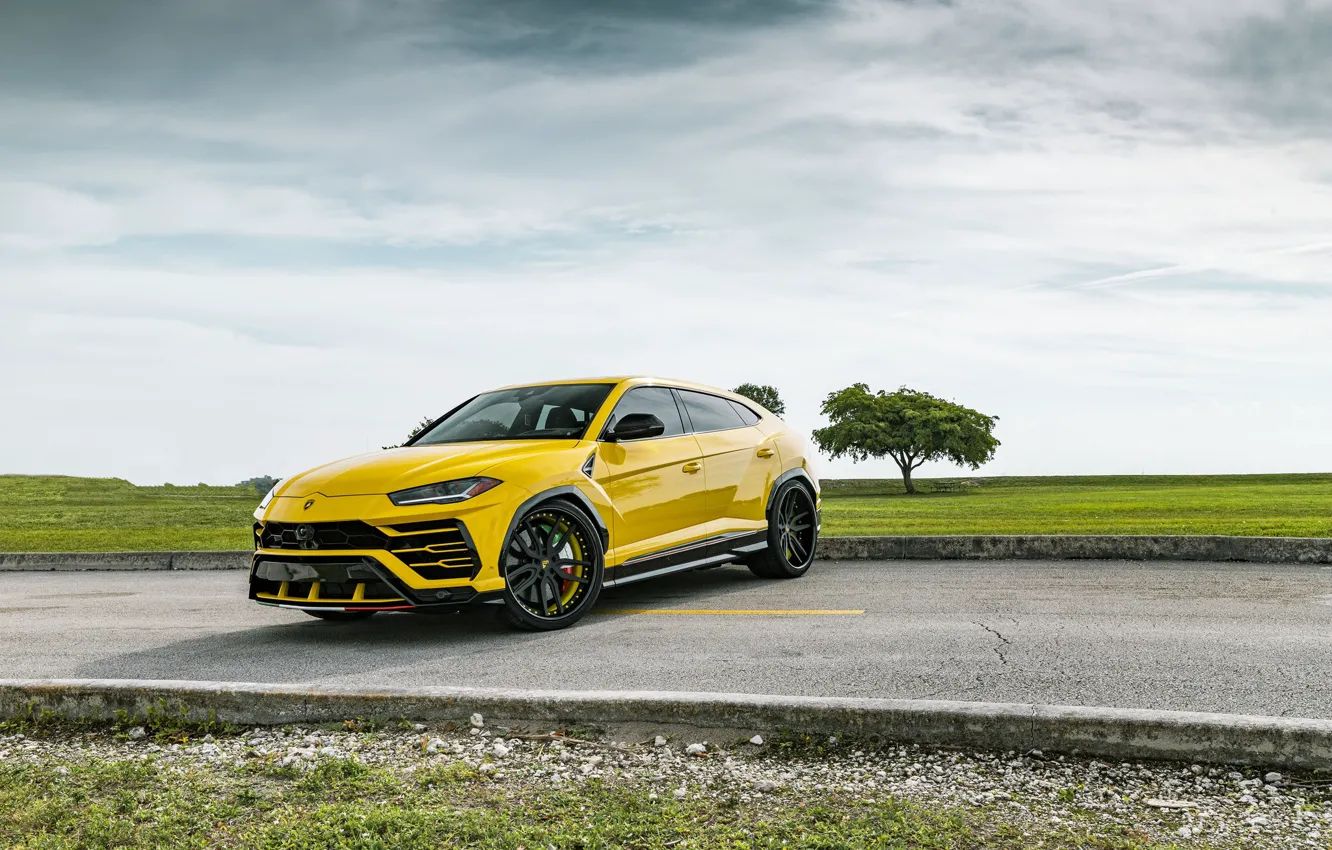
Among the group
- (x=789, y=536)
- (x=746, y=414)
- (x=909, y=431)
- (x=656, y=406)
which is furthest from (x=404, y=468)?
(x=909, y=431)

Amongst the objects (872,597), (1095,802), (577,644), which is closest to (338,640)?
(577,644)

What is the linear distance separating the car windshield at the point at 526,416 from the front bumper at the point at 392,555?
4.18 feet

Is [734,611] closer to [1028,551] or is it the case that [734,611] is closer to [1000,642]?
[1000,642]

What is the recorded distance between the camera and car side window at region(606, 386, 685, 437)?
8.54 metres

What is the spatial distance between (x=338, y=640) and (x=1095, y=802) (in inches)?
203

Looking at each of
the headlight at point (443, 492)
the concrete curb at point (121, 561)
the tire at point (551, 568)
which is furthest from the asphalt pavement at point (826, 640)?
the concrete curb at point (121, 561)

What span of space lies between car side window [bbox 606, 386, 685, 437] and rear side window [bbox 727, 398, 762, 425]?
998 mm

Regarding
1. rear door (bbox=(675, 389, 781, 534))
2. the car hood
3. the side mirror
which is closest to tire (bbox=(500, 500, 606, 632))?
the car hood

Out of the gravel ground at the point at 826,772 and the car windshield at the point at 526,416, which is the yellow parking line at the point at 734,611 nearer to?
the car windshield at the point at 526,416

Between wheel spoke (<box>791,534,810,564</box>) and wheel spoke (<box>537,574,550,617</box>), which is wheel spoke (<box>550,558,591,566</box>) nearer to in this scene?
wheel spoke (<box>537,574,550,617</box>)

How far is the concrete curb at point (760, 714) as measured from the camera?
4.12 meters

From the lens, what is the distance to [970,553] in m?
11.8

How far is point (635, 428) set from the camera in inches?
314

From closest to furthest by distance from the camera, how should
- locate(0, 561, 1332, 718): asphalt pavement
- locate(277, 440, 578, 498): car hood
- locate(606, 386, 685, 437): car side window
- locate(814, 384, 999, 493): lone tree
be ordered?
locate(0, 561, 1332, 718): asphalt pavement < locate(277, 440, 578, 498): car hood < locate(606, 386, 685, 437): car side window < locate(814, 384, 999, 493): lone tree
